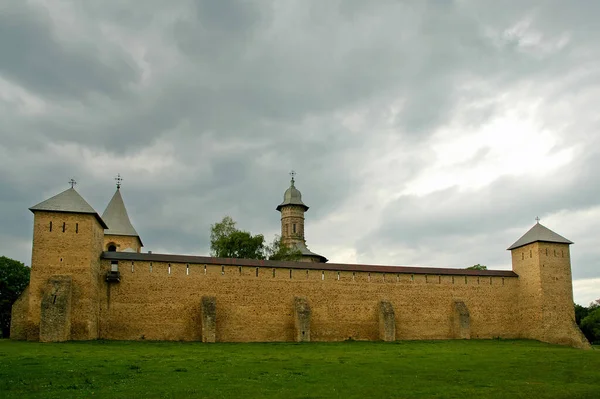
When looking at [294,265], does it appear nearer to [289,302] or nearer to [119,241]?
[289,302]

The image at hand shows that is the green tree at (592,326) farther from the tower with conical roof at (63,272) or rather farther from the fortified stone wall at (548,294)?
the tower with conical roof at (63,272)

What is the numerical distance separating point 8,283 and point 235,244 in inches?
732

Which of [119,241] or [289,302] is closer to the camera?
[289,302]

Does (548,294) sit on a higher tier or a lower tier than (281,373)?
higher

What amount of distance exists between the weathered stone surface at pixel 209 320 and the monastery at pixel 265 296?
55 mm

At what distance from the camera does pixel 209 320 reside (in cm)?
3150

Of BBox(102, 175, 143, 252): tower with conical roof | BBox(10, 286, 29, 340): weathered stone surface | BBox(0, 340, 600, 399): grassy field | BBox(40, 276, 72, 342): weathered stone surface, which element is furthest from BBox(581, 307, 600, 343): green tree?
BBox(10, 286, 29, 340): weathered stone surface

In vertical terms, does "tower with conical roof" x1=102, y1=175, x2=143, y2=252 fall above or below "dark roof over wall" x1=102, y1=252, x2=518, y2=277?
above

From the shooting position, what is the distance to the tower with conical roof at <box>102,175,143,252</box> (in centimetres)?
4603

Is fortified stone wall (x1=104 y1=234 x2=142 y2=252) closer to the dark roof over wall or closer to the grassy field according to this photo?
the dark roof over wall

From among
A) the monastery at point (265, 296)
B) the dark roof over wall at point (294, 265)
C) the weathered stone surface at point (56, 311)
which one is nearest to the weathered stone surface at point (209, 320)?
the monastery at point (265, 296)

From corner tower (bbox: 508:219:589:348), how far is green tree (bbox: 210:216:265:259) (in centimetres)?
2009

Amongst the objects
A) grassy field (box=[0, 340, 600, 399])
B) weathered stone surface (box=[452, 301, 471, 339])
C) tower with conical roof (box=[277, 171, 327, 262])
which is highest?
tower with conical roof (box=[277, 171, 327, 262])

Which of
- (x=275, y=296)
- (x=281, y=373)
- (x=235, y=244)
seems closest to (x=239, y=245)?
(x=235, y=244)
